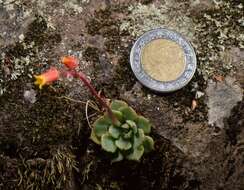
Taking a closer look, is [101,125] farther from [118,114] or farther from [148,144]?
[148,144]

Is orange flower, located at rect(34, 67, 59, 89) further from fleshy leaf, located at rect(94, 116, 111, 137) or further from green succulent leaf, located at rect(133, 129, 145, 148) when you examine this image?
green succulent leaf, located at rect(133, 129, 145, 148)

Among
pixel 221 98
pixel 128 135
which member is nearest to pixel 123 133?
pixel 128 135

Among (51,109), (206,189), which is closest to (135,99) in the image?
(51,109)

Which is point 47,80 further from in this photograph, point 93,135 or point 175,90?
point 175,90

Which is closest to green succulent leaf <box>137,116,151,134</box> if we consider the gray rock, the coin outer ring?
the coin outer ring

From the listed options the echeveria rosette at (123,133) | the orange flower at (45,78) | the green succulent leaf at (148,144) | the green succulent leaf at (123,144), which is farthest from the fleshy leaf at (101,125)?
the orange flower at (45,78)

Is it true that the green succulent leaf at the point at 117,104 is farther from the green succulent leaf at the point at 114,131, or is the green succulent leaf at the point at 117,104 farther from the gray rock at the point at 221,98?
the gray rock at the point at 221,98
